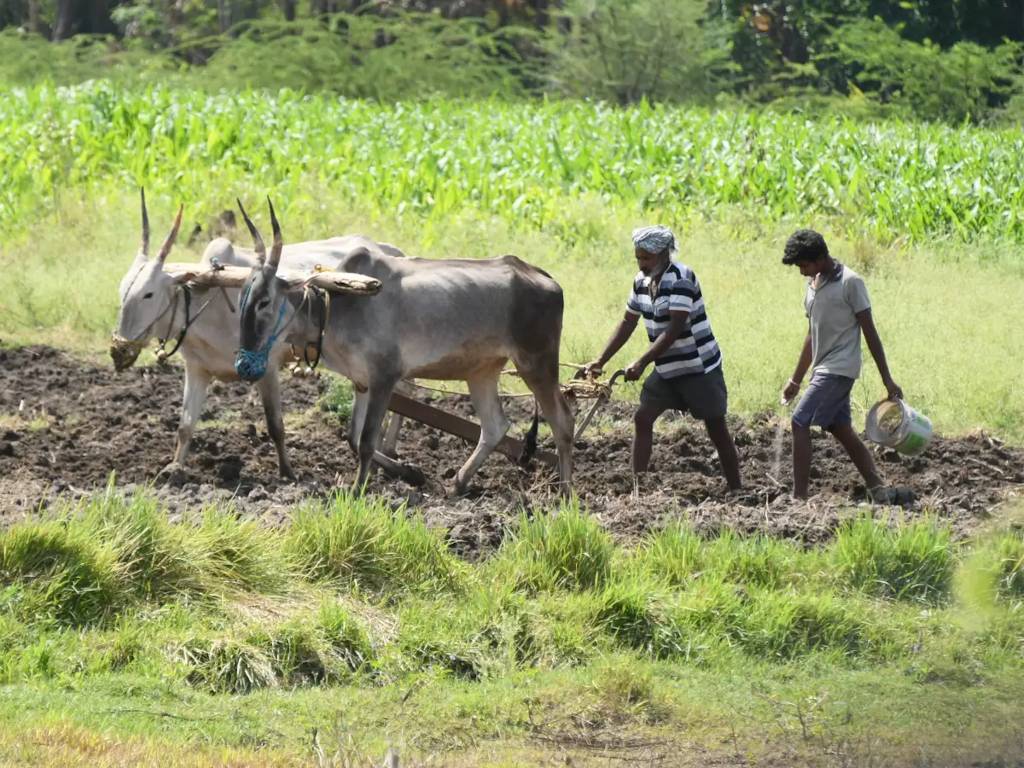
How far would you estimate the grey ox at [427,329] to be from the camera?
915 cm

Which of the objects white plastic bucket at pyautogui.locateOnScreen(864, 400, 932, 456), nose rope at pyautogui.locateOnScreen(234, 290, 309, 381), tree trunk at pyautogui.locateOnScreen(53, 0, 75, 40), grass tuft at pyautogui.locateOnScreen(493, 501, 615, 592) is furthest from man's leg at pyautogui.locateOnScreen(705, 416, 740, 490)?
tree trunk at pyautogui.locateOnScreen(53, 0, 75, 40)

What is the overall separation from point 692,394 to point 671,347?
0.89ft

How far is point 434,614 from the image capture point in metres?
7.28

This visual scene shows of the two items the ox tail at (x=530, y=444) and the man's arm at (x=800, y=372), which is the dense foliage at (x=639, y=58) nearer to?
the ox tail at (x=530, y=444)

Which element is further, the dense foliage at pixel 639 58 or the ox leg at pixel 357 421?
the dense foliage at pixel 639 58

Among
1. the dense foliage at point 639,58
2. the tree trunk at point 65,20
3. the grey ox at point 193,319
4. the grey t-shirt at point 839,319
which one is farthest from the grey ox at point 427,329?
the tree trunk at point 65,20

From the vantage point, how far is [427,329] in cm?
945

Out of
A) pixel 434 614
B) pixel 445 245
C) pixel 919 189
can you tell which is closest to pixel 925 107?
pixel 919 189

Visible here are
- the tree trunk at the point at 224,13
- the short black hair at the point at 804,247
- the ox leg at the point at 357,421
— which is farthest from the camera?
the tree trunk at the point at 224,13

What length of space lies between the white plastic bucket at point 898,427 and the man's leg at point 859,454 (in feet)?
0.29

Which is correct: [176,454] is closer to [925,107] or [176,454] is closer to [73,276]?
[73,276]

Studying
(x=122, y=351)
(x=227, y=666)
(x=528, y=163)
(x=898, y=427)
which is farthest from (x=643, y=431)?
(x=528, y=163)

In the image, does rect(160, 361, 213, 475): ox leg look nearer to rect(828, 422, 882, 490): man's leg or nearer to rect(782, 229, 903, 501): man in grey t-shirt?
rect(782, 229, 903, 501): man in grey t-shirt

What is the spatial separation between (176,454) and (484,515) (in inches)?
91.8
